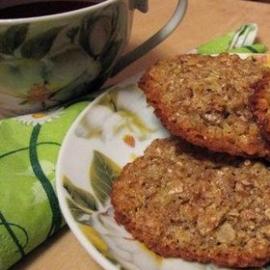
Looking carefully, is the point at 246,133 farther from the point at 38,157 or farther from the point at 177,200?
the point at 38,157

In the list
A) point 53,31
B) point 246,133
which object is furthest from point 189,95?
point 53,31

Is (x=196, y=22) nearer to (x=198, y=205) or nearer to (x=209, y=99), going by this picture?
(x=209, y=99)

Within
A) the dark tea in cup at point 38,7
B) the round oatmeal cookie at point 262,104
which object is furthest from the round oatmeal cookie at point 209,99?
the dark tea in cup at point 38,7

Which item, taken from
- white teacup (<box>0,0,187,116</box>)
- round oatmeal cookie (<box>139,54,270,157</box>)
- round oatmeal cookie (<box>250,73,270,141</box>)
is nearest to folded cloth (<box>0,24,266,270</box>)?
white teacup (<box>0,0,187,116</box>)

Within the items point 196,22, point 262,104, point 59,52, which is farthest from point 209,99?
point 196,22

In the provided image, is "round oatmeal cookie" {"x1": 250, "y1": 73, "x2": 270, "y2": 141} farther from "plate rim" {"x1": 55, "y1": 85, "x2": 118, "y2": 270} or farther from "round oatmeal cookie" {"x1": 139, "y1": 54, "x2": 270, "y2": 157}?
"plate rim" {"x1": 55, "y1": 85, "x2": 118, "y2": 270}

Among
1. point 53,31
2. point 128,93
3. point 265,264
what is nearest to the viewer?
point 265,264
